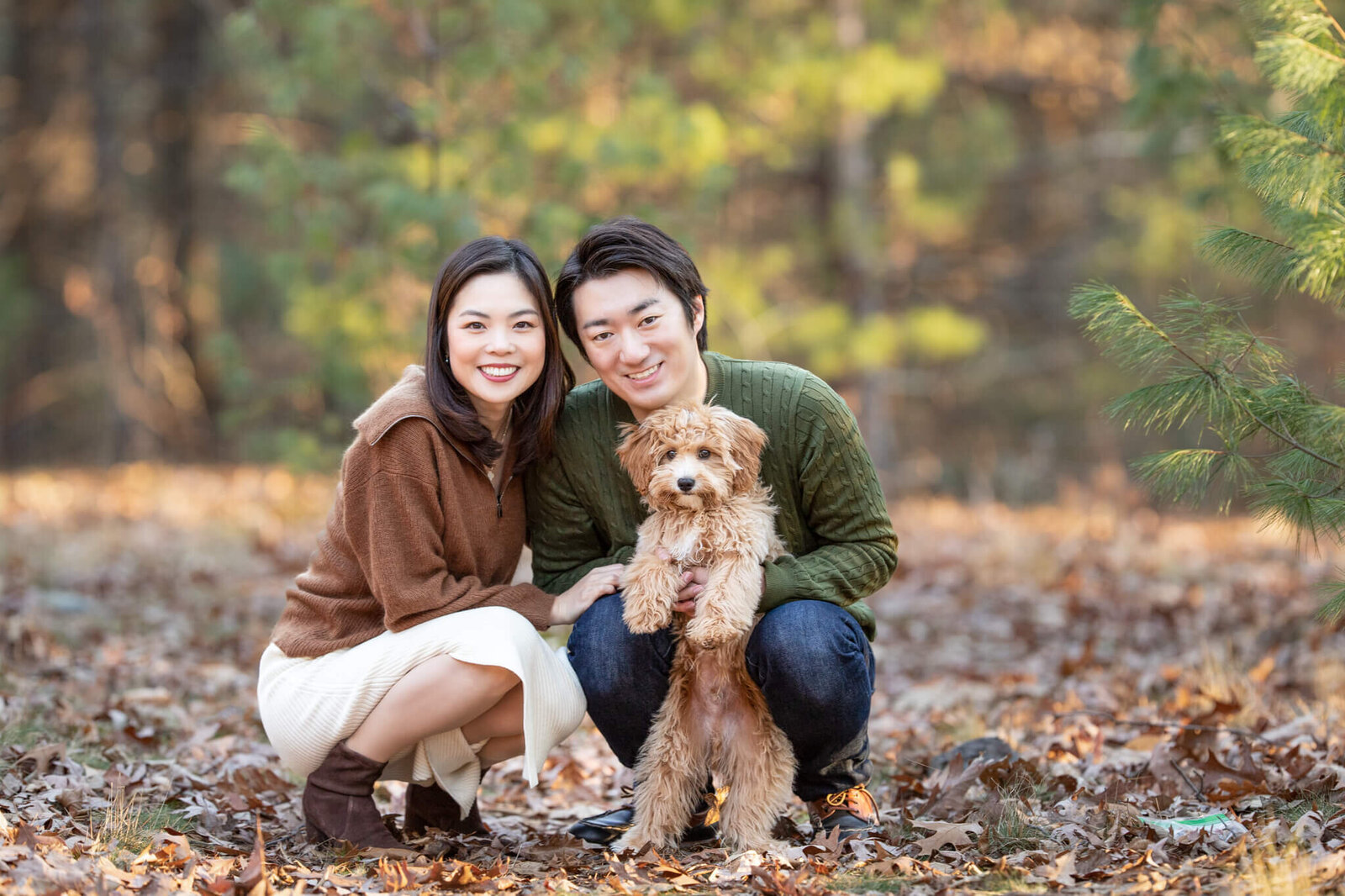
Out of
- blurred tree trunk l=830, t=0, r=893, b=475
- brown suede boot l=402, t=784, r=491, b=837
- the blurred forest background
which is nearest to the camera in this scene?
brown suede boot l=402, t=784, r=491, b=837

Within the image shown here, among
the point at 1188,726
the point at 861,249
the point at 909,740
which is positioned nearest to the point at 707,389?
the point at 909,740

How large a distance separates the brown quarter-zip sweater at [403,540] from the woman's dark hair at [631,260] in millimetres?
534

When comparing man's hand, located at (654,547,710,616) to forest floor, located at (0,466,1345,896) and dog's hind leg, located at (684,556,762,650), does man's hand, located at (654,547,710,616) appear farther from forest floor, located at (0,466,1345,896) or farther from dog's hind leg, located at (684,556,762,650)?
forest floor, located at (0,466,1345,896)

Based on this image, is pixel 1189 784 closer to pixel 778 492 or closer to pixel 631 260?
pixel 778 492

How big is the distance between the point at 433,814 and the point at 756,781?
1.05 metres

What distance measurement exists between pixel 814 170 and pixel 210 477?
7233mm

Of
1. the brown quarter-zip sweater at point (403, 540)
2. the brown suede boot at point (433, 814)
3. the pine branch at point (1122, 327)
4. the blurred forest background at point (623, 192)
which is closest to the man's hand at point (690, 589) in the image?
the brown quarter-zip sweater at point (403, 540)

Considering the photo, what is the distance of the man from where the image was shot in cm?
338

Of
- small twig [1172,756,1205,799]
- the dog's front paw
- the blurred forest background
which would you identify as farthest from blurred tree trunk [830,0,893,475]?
the dog's front paw

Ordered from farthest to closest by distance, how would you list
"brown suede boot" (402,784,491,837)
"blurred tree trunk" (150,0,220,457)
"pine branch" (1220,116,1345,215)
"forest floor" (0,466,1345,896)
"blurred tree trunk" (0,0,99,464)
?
"blurred tree trunk" (0,0,99,464) < "blurred tree trunk" (150,0,220,457) < "brown suede boot" (402,784,491,837) < "pine branch" (1220,116,1345,215) < "forest floor" (0,466,1345,896)

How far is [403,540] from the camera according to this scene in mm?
3344

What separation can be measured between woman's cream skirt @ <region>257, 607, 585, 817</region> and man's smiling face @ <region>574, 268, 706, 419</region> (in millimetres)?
750

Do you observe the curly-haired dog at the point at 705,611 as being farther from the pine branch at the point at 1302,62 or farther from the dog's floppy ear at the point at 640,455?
the pine branch at the point at 1302,62

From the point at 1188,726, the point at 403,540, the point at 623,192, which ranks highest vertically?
the point at 623,192
